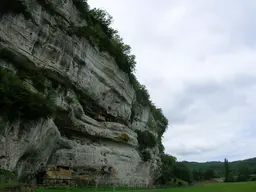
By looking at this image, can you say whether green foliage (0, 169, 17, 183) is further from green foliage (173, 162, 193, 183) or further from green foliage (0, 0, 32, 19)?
green foliage (173, 162, 193, 183)

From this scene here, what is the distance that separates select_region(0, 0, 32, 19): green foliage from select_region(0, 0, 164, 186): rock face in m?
0.49

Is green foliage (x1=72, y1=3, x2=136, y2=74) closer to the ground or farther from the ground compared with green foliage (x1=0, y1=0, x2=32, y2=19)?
farther from the ground

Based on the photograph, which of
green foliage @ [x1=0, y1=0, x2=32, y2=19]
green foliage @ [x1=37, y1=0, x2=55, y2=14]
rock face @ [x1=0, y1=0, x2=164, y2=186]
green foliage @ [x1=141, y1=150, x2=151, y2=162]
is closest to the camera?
rock face @ [x1=0, y1=0, x2=164, y2=186]

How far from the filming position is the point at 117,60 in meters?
44.0

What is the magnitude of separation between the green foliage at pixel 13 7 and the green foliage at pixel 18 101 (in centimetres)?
637

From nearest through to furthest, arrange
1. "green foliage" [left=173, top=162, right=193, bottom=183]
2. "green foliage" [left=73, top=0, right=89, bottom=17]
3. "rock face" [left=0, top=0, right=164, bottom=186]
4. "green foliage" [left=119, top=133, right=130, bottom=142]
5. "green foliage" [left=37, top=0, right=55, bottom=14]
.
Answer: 1. "rock face" [left=0, top=0, right=164, bottom=186]
2. "green foliage" [left=37, top=0, right=55, bottom=14]
3. "green foliage" [left=73, top=0, right=89, bottom=17]
4. "green foliage" [left=119, top=133, right=130, bottom=142]
5. "green foliage" [left=173, top=162, right=193, bottom=183]

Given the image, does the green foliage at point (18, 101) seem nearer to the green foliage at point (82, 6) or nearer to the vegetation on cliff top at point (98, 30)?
the vegetation on cliff top at point (98, 30)

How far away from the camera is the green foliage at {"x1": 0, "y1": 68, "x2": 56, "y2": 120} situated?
798 inches

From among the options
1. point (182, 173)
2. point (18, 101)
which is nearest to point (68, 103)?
point (18, 101)

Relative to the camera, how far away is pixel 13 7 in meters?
25.6

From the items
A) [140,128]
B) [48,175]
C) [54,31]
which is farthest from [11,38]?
[140,128]

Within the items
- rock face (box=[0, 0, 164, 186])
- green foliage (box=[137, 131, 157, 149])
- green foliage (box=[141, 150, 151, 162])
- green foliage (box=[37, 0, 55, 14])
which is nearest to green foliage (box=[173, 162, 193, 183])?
green foliage (box=[137, 131, 157, 149])

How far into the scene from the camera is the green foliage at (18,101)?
20.3m

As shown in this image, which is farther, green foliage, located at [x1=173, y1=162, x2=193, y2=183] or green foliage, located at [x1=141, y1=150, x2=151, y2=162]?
green foliage, located at [x1=173, y1=162, x2=193, y2=183]
